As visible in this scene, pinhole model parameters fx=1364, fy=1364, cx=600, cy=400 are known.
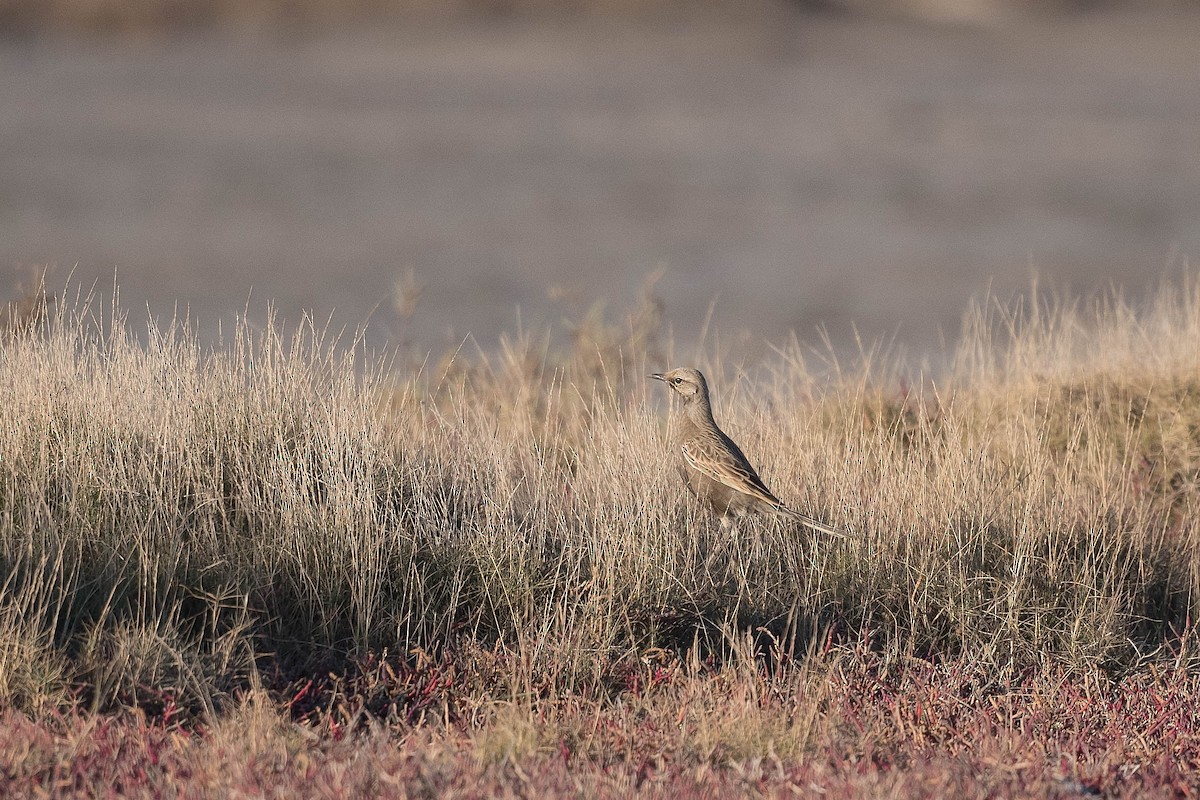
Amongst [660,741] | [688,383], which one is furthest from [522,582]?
[688,383]

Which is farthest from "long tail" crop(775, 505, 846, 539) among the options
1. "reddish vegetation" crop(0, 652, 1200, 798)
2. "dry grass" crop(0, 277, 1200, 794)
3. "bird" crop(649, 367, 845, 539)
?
"reddish vegetation" crop(0, 652, 1200, 798)

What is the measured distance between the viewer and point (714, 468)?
6.38 metres

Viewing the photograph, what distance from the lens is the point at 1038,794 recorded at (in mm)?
3963

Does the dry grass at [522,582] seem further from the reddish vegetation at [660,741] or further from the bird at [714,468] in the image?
the bird at [714,468]

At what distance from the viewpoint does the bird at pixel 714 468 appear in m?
6.30

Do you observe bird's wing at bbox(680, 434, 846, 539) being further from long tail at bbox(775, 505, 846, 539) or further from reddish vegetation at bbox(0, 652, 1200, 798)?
reddish vegetation at bbox(0, 652, 1200, 798)

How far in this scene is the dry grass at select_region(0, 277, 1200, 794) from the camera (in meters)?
4.63

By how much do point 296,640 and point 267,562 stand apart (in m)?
0.39

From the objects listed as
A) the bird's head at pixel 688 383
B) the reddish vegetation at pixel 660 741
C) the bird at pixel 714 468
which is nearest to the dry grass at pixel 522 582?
the reddish vegetation at pixel 660 741

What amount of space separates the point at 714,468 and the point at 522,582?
46.2 inches

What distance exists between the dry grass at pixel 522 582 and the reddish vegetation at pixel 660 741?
0.02 m

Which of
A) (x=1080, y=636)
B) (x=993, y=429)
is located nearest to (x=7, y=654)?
(x=1080, y=636)

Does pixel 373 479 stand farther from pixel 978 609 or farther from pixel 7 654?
pixel 978 609

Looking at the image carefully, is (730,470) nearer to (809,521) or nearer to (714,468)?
(714,468)
